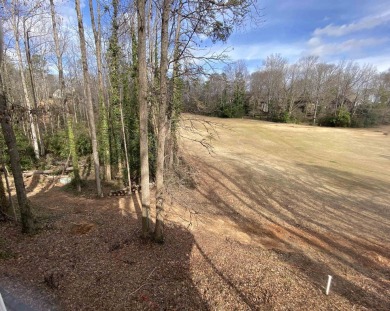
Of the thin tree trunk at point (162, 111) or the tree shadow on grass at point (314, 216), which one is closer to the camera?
the thin tree trunk at point (162, 111)

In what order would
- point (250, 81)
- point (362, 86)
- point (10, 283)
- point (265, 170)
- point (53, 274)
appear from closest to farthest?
point (10, 283), point (53, 274), point (265, 170), point (362, 86), point (250, 81)

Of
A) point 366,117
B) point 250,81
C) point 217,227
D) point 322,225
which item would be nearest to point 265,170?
point 322,225

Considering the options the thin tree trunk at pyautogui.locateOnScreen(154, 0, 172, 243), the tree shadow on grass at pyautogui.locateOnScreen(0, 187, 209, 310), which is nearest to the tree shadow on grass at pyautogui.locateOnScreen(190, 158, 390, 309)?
the tree shadow on grass at pyautogui.locateOnScreen(0, 187, 209, 310)

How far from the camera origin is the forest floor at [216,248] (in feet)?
16.1

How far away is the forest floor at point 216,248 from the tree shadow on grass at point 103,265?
2 cm

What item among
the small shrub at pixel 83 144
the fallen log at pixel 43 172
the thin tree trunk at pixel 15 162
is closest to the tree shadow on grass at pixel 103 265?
the thin tree trunk at pixel 15 162

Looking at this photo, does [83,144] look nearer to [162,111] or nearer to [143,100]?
[143,100]

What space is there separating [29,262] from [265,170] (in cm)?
1556

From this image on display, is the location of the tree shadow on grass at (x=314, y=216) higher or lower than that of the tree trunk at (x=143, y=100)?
lower

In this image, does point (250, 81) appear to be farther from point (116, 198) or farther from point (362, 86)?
point (116, 198)

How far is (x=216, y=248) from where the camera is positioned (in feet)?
23.9

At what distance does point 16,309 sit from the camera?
4164mm

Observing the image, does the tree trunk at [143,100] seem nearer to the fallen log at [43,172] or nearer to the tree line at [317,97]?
the fallen log at [43,172]

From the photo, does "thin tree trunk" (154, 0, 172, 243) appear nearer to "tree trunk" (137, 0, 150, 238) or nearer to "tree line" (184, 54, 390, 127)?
"tree trunk" (137, 0, 150, 238)
